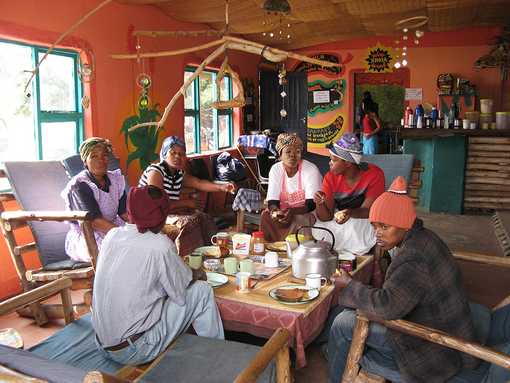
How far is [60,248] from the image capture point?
351cm

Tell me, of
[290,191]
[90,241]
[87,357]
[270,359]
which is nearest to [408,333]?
[270,359]

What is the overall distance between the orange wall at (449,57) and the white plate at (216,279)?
7503 millimetres

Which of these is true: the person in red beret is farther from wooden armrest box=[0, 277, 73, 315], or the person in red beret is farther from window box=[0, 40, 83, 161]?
window box=[0, 40, 83, 161]

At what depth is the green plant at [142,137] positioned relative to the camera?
5203 mm

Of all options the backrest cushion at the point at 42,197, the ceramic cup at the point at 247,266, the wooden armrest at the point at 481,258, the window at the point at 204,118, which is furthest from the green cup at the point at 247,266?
the window at the point at 204,118

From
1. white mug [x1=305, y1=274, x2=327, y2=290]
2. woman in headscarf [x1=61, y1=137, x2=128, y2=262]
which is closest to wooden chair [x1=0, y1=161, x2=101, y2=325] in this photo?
woman in headscarf [x1=61, y1=137, x2=128, y2=262]

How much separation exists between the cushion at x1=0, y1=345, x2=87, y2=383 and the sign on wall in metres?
8.72

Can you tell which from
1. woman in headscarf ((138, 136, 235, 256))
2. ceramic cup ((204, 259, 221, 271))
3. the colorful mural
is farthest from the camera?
the colorful mural

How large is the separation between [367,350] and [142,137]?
381 centimetres

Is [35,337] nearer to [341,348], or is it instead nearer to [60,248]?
[60,248]

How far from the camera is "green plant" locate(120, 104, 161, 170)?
520cm

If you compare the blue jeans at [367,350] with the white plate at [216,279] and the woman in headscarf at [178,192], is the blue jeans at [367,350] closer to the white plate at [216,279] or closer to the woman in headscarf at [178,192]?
the white plate at [216,279]

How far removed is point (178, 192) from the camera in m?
4.27

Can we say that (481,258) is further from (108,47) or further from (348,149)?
(108,47)
